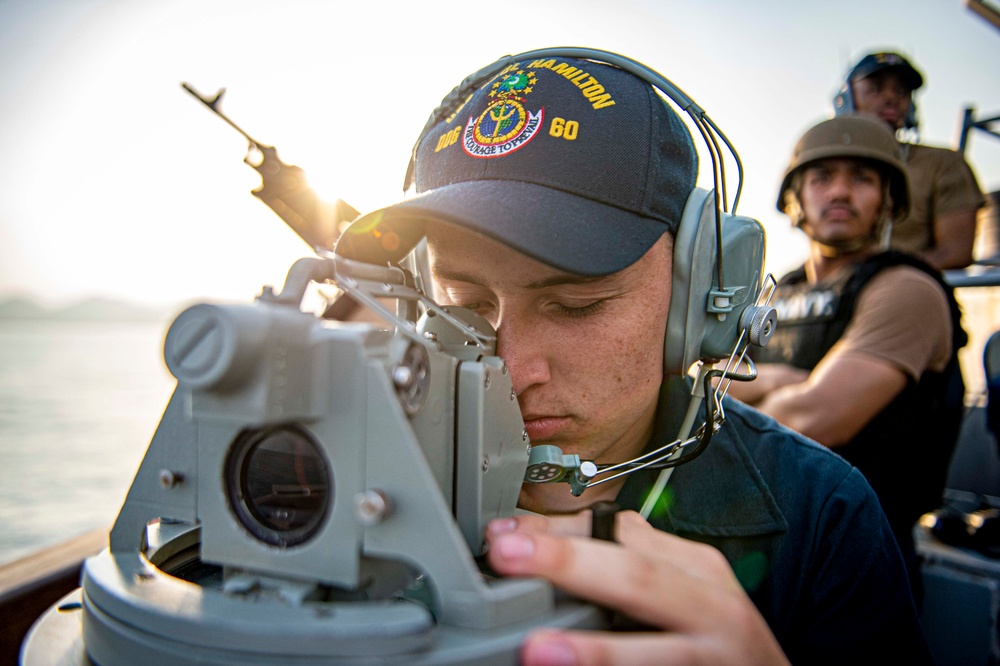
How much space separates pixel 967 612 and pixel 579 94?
258 cm

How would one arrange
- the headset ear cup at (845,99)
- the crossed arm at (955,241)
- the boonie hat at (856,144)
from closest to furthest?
1. the boonie hat at (856,144)
2. the crossed arm at (955,241)
3. the headset ear cup at (845,99)

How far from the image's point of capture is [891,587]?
1.34 meters

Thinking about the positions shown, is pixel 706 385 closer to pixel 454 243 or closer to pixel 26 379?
pixel 454 243

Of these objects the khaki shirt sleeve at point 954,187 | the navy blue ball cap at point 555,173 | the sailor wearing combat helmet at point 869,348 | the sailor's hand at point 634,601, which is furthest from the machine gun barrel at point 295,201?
the khaki shirt sleeve at point 954,187

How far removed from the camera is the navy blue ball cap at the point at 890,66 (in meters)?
4.12

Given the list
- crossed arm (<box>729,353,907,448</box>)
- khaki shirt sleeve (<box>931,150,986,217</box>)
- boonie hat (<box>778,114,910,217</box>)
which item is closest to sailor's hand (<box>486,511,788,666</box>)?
crossed arm (<box>729,353,907,448</box>)

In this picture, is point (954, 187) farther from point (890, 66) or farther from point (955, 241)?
point (890, 66)

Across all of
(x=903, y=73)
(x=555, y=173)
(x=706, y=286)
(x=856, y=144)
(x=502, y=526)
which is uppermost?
(x=903, y=73)

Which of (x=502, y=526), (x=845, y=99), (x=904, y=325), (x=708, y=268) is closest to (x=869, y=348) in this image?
(x=904, y=325)

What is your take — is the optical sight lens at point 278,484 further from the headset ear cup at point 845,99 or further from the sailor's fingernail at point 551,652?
the headset ear cup at point 845,99

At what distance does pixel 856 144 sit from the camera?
3.05 metres

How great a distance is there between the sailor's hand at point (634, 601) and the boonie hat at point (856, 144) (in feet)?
9.39

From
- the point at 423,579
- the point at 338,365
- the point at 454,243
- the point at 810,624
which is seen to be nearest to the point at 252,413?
the point at 338,365

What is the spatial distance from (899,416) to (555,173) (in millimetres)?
2040
